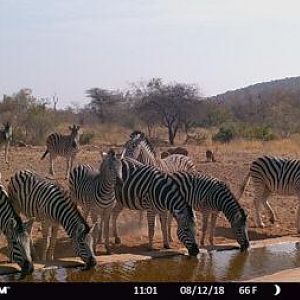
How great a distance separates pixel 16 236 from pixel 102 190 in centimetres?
184

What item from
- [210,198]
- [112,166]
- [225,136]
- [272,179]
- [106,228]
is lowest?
[106,228]

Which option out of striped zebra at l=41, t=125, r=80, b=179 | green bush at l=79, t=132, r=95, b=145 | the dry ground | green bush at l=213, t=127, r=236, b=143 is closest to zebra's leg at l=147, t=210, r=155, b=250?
the dry ground

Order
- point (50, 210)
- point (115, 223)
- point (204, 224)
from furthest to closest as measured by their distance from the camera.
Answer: point (115, 223), point (204, 224), point (50, 210)

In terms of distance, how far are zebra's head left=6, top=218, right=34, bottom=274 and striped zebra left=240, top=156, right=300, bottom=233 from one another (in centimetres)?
463

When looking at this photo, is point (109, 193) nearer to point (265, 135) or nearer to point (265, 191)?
point (265, 191)

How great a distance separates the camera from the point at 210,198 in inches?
354

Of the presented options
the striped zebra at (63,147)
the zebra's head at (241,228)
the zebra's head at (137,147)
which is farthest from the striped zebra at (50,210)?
the striped zebra at (63,147)

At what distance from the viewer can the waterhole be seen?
6.86 meters

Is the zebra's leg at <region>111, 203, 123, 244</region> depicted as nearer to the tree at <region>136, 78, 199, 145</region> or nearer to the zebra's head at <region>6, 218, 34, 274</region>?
the zebra's head at <region>6, 218, 34, 274</region>

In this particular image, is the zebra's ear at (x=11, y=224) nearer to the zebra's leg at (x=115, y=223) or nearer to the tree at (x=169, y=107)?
the zebra's leg at (x=115, y=223)

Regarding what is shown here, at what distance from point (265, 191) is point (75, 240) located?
14.8 feet

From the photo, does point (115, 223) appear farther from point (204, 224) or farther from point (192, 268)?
point (192, 268)

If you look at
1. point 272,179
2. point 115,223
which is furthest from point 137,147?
point 272,179
